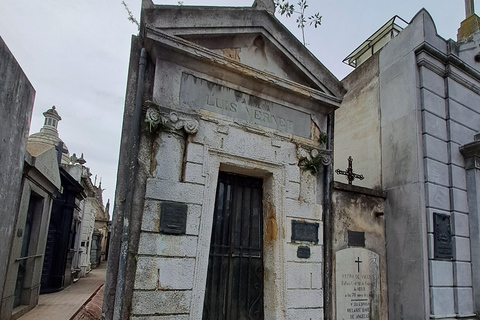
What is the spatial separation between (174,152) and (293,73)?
97.6 inches

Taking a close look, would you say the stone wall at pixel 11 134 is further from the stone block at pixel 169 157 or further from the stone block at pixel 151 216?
the stone block at pixel 151 216

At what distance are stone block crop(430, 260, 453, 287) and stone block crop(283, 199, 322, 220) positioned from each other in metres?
2.08

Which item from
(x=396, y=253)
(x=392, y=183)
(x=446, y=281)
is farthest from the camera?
(x=392, y=183)

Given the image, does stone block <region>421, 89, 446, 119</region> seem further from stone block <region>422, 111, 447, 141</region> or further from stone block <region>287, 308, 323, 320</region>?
stone block <region>287, 308, 323, 320</region>

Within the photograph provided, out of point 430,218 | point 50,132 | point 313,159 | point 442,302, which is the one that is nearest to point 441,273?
point 442,302

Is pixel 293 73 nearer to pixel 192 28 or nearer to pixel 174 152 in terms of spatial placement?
pixel 192 28

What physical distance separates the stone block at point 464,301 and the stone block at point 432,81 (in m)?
3.48

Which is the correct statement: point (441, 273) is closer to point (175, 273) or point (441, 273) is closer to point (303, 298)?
point (303, 298)

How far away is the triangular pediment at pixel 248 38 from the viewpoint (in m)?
4.32

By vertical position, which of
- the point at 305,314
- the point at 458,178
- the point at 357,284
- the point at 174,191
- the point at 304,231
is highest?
the point at 458,178

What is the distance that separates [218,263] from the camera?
4562mm

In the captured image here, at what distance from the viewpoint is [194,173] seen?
424 centimetres

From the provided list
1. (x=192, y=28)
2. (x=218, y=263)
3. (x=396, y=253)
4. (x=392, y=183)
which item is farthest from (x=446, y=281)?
(x=192, y=28)

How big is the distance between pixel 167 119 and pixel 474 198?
5.62m
